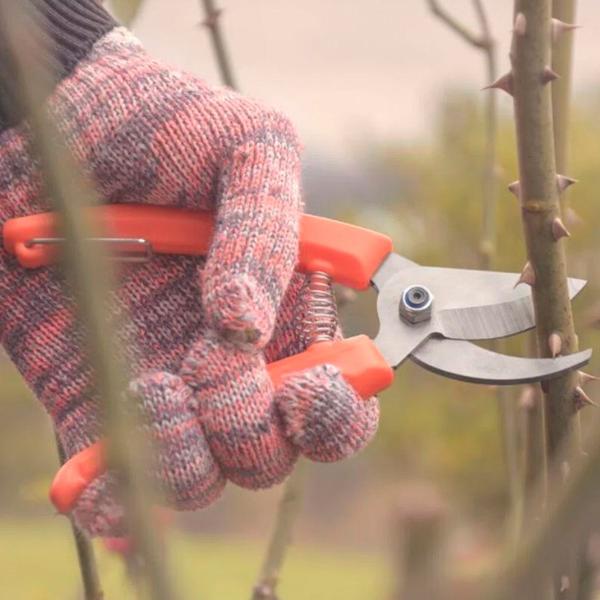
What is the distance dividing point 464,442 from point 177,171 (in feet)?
11.3

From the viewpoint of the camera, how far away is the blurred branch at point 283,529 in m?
0.75

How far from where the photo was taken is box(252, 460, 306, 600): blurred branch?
0.75 meters

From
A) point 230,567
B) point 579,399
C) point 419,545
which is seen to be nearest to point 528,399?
point 579,399

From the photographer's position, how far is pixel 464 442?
3.81 metres

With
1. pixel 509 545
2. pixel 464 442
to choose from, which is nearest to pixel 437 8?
pixel 509 545

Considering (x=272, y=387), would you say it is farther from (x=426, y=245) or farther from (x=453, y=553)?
(x=426, y=245)

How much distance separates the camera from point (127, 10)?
65 centimetres

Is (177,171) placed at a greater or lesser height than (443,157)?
greater

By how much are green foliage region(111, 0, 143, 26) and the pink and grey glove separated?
0.56 feet

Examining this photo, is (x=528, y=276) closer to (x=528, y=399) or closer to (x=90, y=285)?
(x=528, y=399)

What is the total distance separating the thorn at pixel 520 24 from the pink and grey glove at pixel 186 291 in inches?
3.8

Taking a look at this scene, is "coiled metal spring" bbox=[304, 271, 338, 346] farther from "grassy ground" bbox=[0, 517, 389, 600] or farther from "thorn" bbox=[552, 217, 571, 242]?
"grassy ground" bbox=[0, 517, 389, 600]

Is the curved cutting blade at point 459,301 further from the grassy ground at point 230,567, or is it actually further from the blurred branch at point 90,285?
the grassy ground at point 230,567

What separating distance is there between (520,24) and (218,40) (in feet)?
1.03
